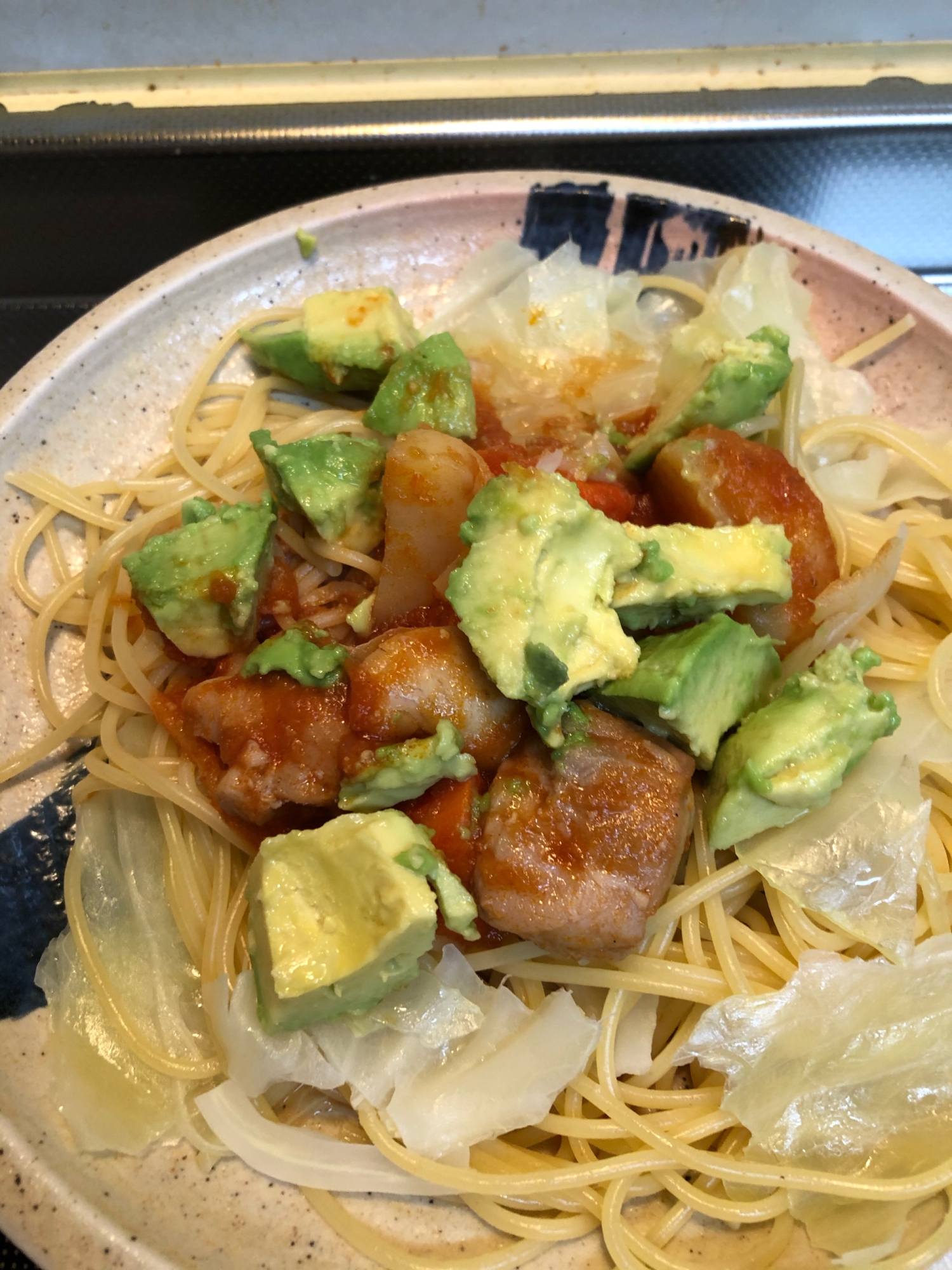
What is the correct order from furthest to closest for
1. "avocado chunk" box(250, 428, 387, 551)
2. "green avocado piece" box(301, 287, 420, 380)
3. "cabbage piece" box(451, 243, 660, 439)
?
"cabbage piece" box(451, 243, 660, 439) < "green avocado piece" box(301, 287, 420, 380) < "avocado chunk" box(250, 428, 387, 551)

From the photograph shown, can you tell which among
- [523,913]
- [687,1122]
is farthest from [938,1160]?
[523,913]

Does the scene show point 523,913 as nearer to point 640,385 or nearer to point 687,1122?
point 687,1122

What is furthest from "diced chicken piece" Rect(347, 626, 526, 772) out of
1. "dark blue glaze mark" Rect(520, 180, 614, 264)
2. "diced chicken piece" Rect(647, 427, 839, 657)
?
"dark blue glaze mark" Rect(520, 180, 614, 264)

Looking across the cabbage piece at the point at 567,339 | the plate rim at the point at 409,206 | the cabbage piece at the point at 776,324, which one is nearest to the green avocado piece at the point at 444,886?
the cabbage piece at the point at 567,339

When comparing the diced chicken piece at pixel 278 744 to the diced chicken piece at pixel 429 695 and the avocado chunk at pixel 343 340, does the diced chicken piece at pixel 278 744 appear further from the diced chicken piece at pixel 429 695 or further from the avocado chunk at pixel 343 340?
the avocado chunk at pixel 343 340

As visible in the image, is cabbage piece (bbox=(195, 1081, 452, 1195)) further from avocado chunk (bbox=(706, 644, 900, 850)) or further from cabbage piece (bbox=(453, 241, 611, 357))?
cabbage piece (bbox=(453, 241, 611, 357))
